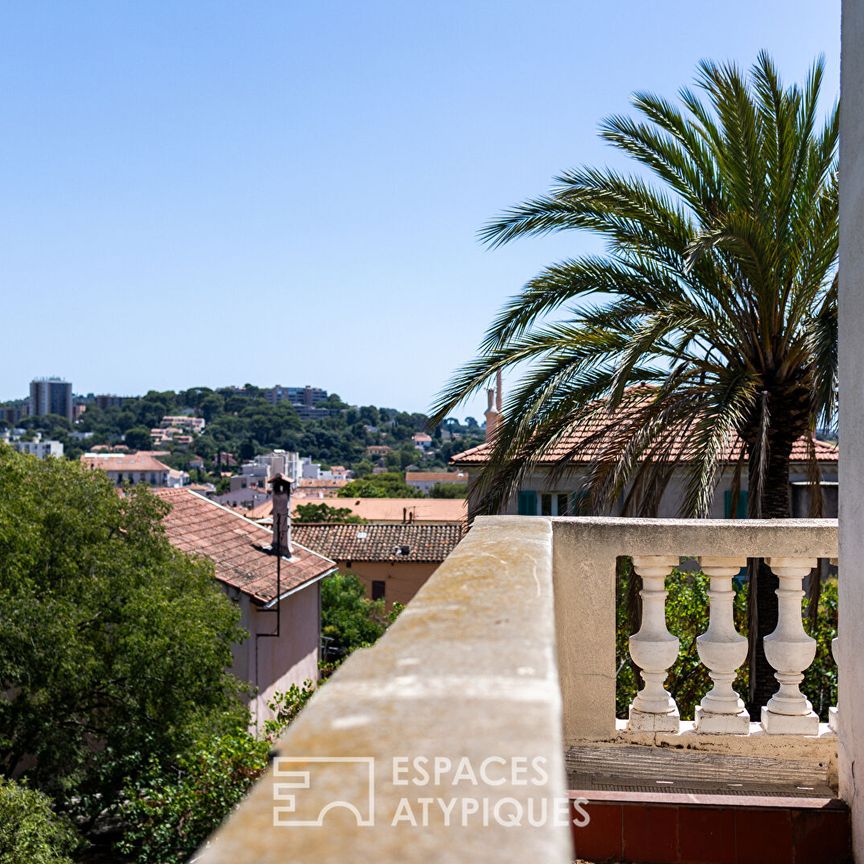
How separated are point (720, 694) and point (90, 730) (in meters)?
13.5

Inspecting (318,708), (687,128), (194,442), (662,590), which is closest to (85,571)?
(687,128)

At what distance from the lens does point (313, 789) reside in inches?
37.6

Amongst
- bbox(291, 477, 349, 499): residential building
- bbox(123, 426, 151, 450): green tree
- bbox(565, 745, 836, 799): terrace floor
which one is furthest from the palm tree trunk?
bbox(123, 426, 151, 450): green tree

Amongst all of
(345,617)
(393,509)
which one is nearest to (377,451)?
(393,509)

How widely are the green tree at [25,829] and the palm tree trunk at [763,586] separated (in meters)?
7.79

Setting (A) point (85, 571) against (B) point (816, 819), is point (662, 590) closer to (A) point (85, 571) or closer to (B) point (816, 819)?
(B) point (816, 819)

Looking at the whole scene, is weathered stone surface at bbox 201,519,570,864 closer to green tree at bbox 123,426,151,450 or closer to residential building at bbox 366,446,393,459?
residential building at bbox 366,446,393,459

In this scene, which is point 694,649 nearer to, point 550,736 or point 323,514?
point 550,736

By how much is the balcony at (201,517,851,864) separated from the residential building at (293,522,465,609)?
38224 mm

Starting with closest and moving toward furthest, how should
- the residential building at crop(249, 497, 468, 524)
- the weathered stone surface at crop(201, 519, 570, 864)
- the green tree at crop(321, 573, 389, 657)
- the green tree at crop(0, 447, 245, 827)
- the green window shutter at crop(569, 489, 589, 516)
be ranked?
the weathered stone surface at crop(201, 519, 570, 864) → the green window shutter at crop(569, 489, 589, 516) → the green tree at crop(0, 447, 245, 827) → the green tree at crop(321, 573, 389, 657) → the residential building at crop(249, 497, 468, 524)

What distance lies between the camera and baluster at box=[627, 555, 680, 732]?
3.63 meters

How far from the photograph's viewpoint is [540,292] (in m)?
8.74

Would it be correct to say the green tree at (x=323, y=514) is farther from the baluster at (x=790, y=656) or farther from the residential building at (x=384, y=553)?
the baluster at (x=790, y=656)

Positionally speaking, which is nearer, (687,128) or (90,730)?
(687,128)
